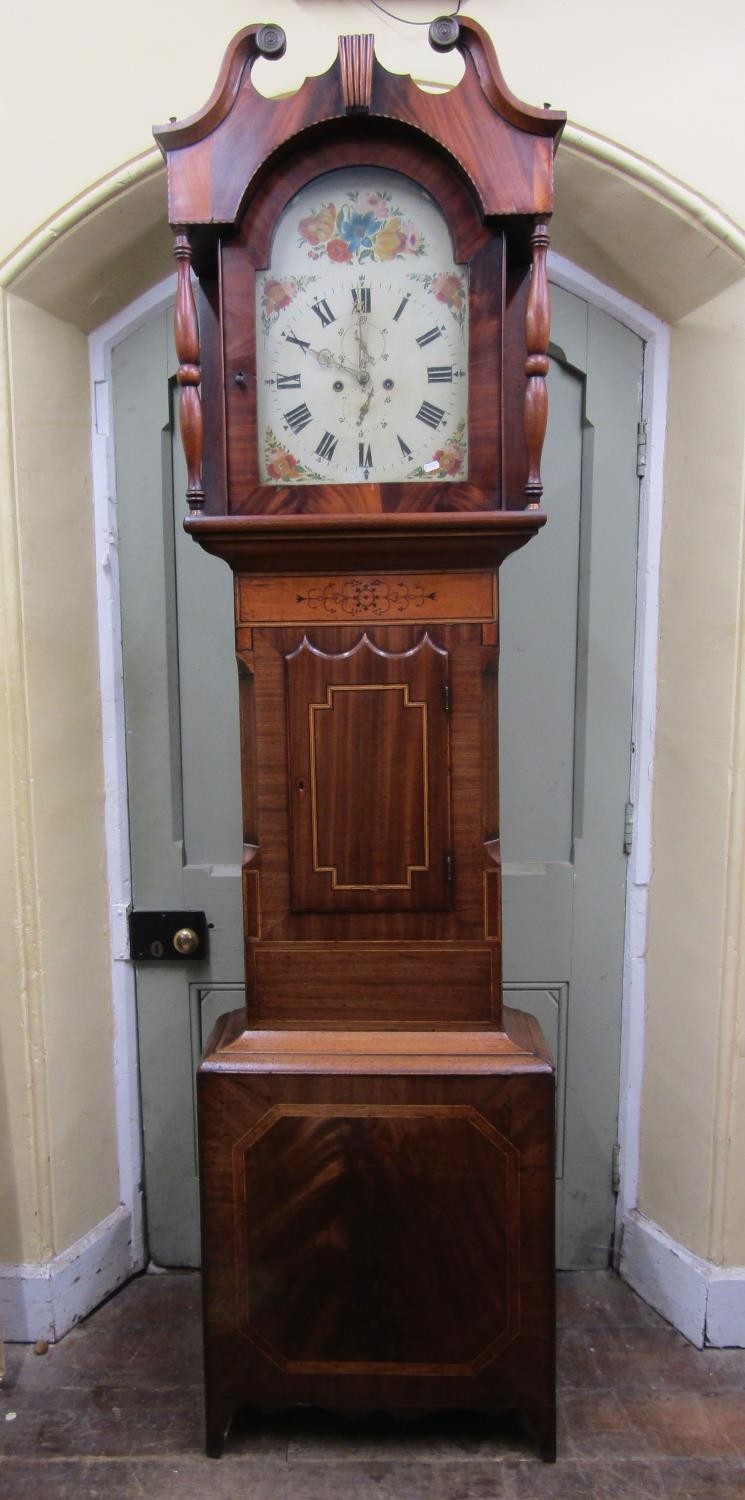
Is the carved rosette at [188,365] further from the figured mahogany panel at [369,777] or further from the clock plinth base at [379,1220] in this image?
the clock plinth base at [379,1220]

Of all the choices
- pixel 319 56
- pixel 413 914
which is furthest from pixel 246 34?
pixel 413 914

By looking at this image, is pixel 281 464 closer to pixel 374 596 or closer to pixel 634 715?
pixel 374 596

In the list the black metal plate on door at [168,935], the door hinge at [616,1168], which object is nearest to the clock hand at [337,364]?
the black metal plate on door at [168,935]

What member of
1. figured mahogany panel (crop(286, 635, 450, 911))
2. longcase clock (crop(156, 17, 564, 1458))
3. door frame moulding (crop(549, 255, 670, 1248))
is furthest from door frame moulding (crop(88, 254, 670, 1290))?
figured mahogany panel (crop(286, 635, 450, 911))

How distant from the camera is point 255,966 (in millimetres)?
1477

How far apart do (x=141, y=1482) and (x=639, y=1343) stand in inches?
35.1

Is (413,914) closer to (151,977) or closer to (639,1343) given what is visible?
(151,977)

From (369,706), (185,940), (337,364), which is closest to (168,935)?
(185,940)

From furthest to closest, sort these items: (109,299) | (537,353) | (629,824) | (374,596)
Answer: (629,824) → (109,299) → (374,596) → (537,353)

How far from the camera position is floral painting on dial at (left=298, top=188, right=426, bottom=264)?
1.32m

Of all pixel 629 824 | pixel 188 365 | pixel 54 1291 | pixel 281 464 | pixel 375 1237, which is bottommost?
pixel 54 1291

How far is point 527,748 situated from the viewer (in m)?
1.92

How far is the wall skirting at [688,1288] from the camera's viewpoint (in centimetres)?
178

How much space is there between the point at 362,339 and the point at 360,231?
0.14 metres
